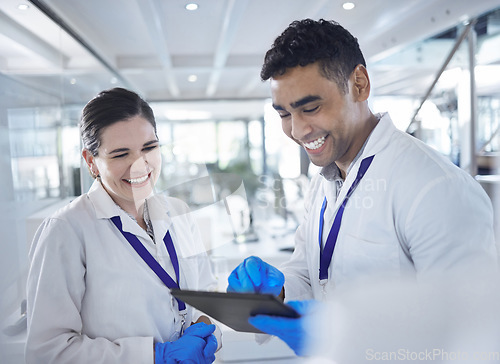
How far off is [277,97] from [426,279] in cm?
62

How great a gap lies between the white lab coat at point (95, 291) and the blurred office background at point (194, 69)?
332mm

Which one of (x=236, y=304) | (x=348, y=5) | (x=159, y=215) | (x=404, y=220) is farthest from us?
(x=348, y=5)

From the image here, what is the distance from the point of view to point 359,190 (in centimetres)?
117

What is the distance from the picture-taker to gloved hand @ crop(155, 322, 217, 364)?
3.51ft

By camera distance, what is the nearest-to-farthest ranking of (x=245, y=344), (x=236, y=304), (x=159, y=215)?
(x=236, y=304)
(x=159, y=215)
(x=245, y=344)

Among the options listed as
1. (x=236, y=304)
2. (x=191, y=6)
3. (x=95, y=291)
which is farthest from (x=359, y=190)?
(x=191, y=6)

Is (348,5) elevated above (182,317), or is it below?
above

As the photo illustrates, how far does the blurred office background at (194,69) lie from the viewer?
1.69m

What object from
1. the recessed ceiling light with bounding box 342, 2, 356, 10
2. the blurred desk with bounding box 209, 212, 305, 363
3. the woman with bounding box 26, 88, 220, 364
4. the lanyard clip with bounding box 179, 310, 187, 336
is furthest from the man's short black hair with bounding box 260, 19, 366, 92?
the recessed ceiling light with bounding box 342, 2, 356, 10

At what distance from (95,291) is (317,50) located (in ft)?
2.93

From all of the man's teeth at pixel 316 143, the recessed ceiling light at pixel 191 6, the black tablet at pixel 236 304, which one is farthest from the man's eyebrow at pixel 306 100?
the recessed ceiling light at pixel 191 6

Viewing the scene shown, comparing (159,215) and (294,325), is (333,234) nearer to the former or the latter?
(294,325)

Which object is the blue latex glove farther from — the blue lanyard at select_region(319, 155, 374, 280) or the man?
the blue lanyard at select_region(319, 155, 374, 280)

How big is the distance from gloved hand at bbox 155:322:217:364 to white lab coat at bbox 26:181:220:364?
0.12 ft
